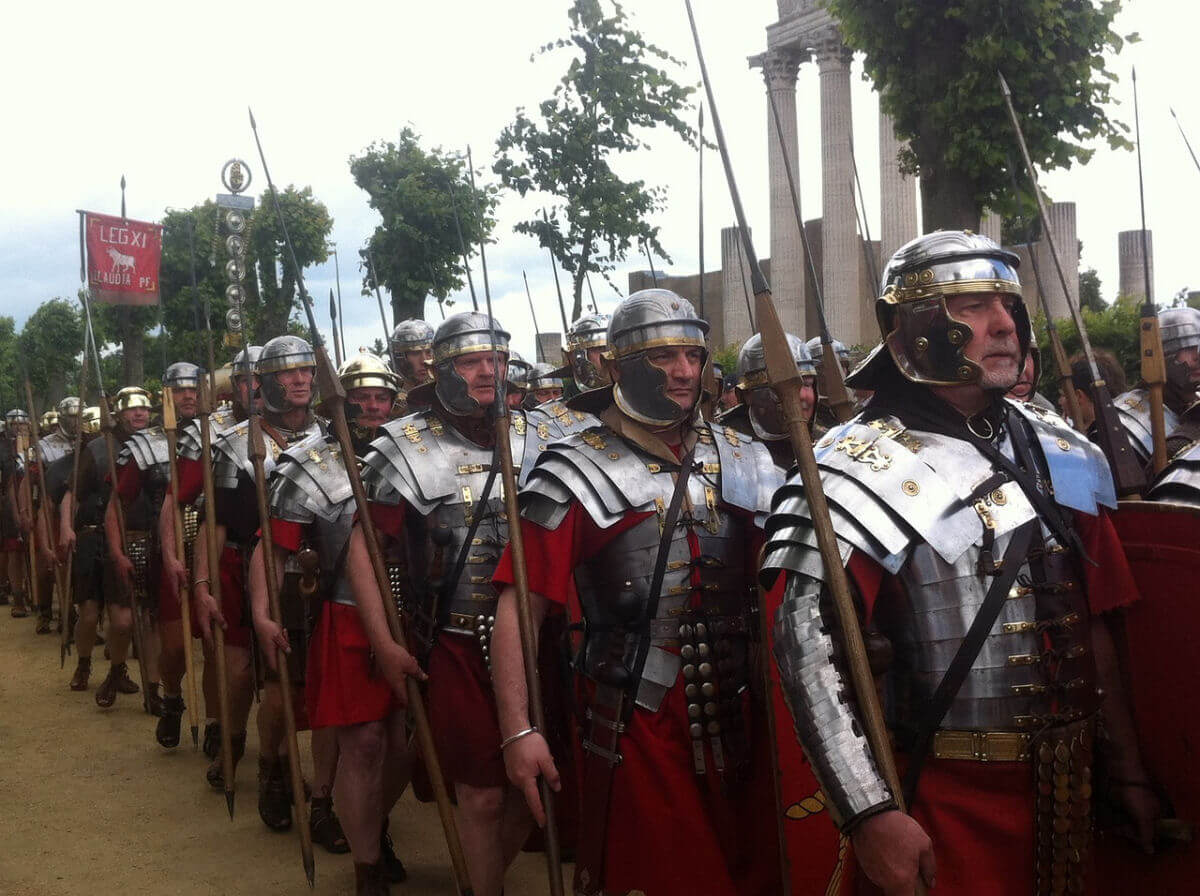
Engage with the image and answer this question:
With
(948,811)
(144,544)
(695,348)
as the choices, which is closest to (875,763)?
(948,811)

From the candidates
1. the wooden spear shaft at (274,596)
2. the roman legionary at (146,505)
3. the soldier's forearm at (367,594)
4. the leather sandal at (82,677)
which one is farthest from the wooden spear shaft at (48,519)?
the soldier's forearm at (367,594)

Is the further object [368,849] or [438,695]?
[368,849]

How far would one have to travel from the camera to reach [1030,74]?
352 inches

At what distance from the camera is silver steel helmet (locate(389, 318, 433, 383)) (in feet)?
27.5

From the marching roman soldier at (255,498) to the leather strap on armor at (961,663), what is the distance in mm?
3765

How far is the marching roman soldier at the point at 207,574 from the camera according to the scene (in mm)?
6711

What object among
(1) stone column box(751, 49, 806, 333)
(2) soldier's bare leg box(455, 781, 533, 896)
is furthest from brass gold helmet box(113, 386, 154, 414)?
(1) stone column box(751, 49, 806, 333)

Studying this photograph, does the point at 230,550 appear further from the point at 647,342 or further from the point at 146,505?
the point at 647,342

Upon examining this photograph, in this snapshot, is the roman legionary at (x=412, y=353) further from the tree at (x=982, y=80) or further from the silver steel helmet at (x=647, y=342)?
the silver steel helmet at (x=647, y=342)

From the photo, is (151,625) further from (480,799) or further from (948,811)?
(948,811)

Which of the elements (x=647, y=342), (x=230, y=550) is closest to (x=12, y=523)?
(x=230, y=550)

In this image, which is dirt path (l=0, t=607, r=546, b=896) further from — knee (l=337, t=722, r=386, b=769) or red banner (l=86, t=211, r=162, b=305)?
red banner (l=86, t=211, r=162, b=305)

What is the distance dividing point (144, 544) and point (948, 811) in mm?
7445

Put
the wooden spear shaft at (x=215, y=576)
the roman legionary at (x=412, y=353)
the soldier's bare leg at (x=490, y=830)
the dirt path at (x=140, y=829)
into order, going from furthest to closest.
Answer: the roman legionary at (x=412, y=353) < the wooden spear shaft at (x=215, y=576) < the dirt path at (x=140, y=829) < the soldier's bare leg at (x=490, y=830)
